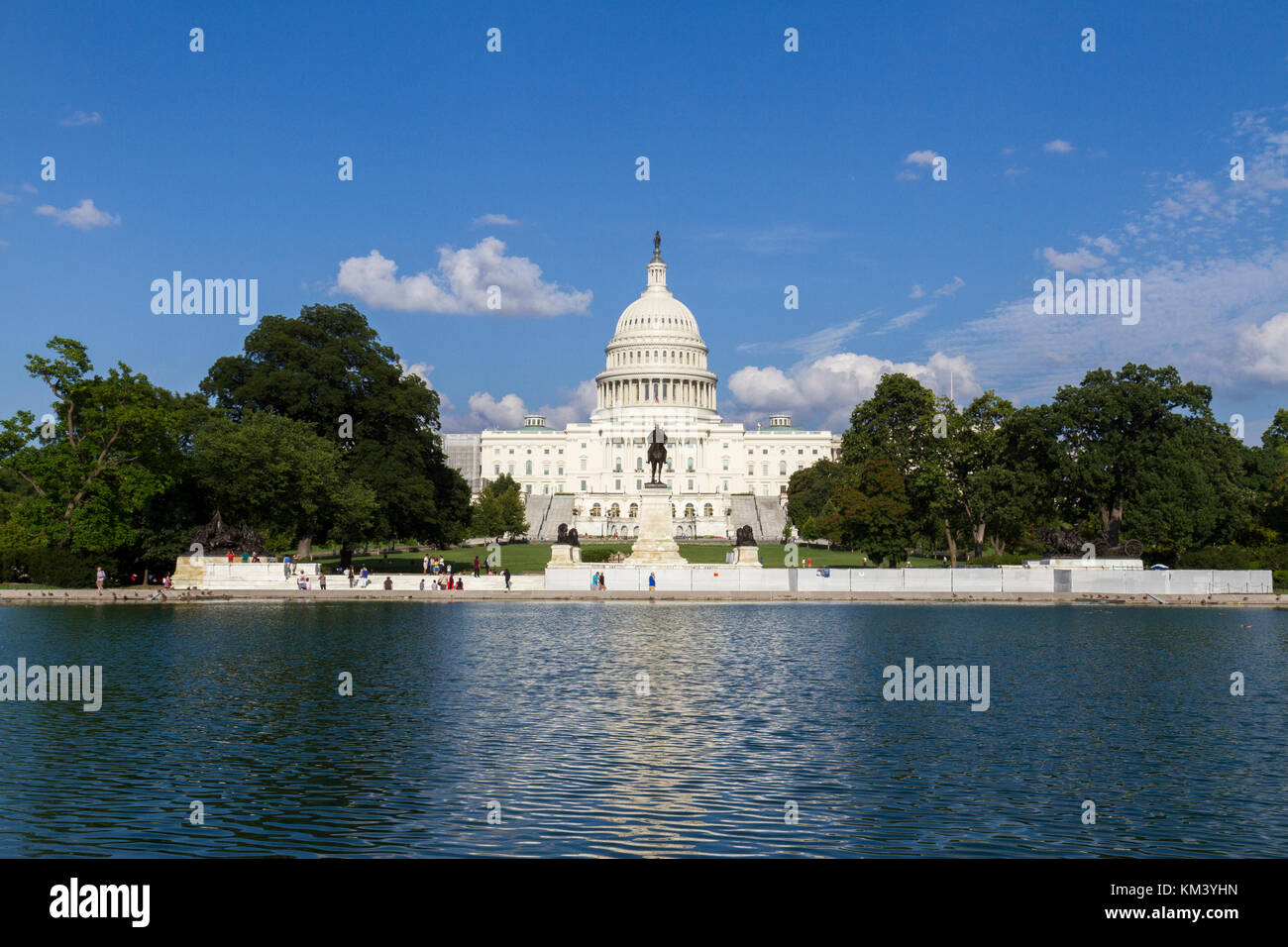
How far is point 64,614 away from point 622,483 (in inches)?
5390

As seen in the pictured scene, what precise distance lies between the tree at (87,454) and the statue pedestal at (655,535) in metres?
20.6

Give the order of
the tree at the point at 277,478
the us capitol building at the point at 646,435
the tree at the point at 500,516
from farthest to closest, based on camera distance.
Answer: the us capitol building at the point at 646,435, the tree at the point at 500,516, the tree at the point at 277,478

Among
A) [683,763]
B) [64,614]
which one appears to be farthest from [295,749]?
[64,614]

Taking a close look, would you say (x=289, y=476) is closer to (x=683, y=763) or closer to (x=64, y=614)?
(x=64, y=614)

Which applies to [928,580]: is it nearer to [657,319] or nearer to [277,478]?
[277,478]

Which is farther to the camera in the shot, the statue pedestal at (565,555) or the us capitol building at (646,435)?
the us capitol building at (646,435)

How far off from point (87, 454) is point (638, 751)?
40334 mm

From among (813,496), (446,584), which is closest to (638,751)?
(446,584)

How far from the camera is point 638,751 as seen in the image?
557 inches

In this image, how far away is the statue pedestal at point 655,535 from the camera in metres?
50.3

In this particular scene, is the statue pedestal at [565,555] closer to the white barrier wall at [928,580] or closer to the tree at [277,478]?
the white barrier wall at [928,580]

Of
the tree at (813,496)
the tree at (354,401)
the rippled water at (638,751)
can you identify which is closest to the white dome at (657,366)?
the tree at (813,496)

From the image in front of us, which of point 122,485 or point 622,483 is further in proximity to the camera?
point 622,483

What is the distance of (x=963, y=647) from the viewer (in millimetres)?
26031
